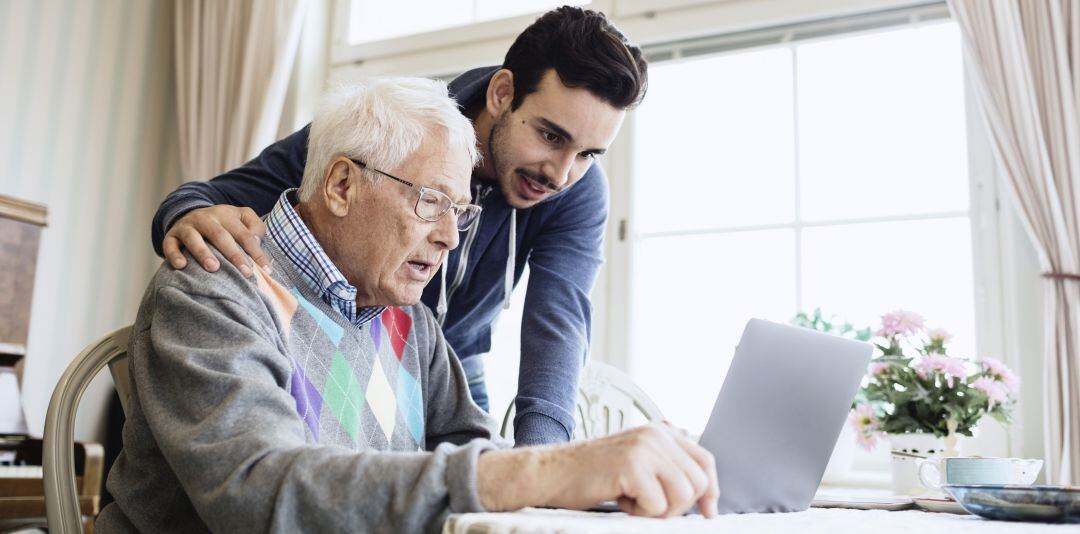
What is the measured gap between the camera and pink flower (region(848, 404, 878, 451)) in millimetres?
2041

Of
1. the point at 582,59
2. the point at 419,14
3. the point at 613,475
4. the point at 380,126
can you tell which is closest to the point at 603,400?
the point at 582,59

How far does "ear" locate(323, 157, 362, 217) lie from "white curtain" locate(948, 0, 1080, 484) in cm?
193

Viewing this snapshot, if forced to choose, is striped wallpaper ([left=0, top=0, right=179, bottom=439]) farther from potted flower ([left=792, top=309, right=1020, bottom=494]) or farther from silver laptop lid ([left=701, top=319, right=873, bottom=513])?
silver laptop lid ([left=701, top=319, right=873, bottom=513])

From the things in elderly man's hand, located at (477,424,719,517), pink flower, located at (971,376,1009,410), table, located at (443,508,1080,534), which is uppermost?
pink flower, located at (971,376,1009,410)

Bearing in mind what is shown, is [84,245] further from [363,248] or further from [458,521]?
[458,521]

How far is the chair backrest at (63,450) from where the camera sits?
1133mm

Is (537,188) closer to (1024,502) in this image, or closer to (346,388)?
(346,388)

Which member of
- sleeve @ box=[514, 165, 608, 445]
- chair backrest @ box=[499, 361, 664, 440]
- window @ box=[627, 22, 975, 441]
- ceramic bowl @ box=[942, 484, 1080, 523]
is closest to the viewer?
ceramic bowl @ box=[942, 484, 1080, 523]

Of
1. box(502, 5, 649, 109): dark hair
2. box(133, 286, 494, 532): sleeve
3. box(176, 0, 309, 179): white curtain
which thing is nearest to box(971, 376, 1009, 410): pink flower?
box(502, 5, 649, 109): dark hair

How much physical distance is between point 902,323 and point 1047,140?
876 millimetres

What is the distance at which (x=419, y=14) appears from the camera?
11.8 feet

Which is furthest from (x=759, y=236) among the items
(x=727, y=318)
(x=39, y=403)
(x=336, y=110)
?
(x=39, y=403)

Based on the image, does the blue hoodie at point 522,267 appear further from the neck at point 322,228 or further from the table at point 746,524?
the table at point 746,524

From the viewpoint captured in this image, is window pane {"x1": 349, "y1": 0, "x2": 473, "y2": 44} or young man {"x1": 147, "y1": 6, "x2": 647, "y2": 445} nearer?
young man {"x1": 147, "y1": 6, "x2": 647, "y2": 445}
